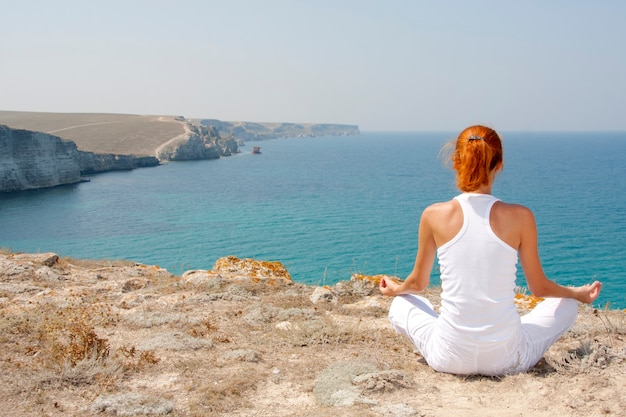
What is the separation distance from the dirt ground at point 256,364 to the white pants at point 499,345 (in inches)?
5.2

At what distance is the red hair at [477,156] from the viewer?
396 centimetres

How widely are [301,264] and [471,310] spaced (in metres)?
24.7

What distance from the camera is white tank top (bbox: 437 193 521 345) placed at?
155 inches

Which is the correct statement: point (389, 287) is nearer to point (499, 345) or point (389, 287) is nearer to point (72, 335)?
point (499, 345)

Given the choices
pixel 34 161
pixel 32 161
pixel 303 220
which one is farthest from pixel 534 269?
pixel 34 161

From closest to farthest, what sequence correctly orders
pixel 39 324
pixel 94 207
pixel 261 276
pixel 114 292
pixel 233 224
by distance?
pixel 39 324 < pixel 114 292 < pixel 261 276 < pixel 233 224 < pixel 94 207

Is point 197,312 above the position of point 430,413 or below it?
below

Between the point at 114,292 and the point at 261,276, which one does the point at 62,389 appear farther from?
the point at 261,276

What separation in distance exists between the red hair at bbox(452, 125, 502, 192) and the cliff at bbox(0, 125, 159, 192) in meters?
66.6

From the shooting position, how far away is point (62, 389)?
4.68 metres

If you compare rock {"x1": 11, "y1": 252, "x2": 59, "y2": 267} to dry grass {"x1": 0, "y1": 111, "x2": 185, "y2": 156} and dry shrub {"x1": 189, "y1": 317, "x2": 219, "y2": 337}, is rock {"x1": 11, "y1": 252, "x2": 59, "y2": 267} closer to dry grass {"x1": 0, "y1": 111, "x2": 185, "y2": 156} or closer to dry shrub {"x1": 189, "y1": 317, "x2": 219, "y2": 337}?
dry shrub {"x1": 189, "y1": 317, "x2": 219, "y2": 337}

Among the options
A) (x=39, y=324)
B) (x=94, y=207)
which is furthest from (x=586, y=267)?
(x=94, y=207)

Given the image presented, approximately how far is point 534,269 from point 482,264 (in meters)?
0.51

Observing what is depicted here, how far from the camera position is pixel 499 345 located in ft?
13.6
